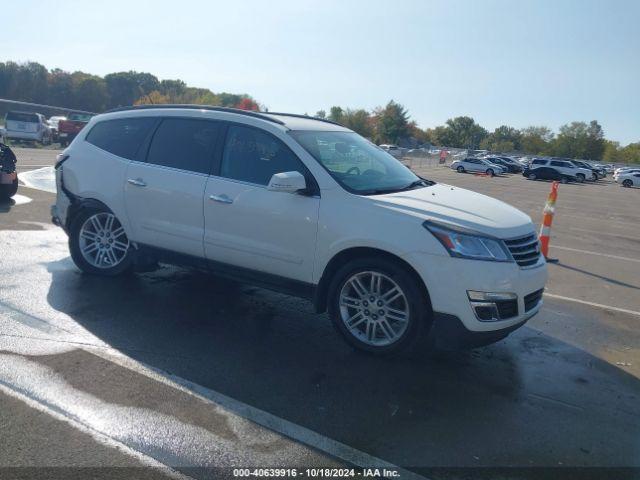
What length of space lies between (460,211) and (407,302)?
0.86m

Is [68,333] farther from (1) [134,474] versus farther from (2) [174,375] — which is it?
(1) [134,474]

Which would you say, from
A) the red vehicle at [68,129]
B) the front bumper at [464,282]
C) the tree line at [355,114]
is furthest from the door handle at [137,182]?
the tree line at [355,114]

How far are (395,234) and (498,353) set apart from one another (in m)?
1.54

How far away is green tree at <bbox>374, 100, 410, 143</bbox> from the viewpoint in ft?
337

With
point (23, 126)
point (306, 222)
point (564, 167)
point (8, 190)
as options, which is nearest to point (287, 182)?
point (306, 222)

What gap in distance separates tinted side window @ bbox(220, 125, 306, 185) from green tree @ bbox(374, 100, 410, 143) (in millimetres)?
96821

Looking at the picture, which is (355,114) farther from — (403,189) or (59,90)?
(403,189)

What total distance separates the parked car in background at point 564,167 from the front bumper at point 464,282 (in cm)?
4355

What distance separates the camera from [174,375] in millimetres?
4172

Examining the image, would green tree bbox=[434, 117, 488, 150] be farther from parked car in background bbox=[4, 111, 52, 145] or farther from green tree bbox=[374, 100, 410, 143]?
parked car in background bbox=[4, 111, 52, 145]

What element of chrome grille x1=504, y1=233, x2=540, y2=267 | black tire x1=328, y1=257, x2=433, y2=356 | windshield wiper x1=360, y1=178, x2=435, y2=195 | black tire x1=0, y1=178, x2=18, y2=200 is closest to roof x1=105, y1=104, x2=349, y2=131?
windshield wiper x1=360, y1=178, x2=435, y2=195

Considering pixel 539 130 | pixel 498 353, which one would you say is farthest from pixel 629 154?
pixel 498 353

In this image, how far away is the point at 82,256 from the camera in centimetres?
638

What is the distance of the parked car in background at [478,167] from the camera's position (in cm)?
4653
